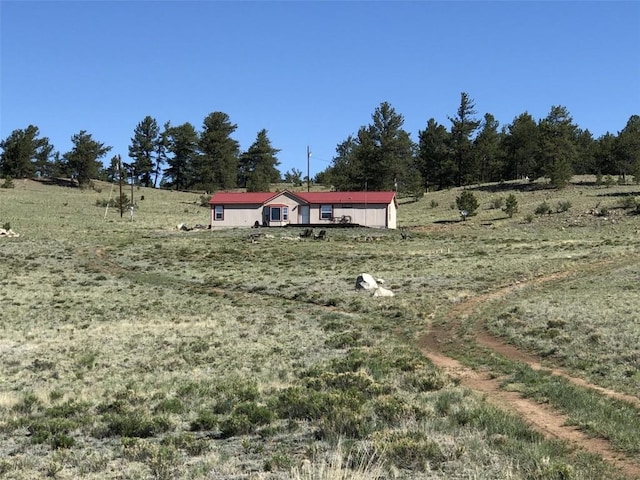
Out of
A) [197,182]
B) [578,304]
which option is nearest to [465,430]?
[578,304]

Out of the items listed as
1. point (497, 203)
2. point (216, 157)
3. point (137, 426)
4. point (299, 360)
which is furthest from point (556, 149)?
point (137, 426)

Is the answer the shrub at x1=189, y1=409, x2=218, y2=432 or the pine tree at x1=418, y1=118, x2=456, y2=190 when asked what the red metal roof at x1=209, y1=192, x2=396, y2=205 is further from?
the shrub at x1=189, y1=409, x2=218, y2=432

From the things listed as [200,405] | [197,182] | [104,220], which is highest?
[197,182]

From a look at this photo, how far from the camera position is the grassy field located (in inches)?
330

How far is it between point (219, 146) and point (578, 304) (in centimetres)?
9703

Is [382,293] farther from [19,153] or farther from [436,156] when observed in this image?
[19,153]

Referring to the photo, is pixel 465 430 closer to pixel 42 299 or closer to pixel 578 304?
pixel 578 304

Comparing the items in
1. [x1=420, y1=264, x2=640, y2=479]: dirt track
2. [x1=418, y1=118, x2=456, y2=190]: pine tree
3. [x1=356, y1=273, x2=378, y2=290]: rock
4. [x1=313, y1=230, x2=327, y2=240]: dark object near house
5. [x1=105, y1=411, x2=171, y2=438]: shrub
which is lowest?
[x1=105, y1=411, x2=171, y2=438]: shrub

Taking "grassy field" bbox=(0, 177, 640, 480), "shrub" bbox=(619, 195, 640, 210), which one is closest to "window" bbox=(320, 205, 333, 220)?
"grassy field" bbox=(0, 177, 640, 480)

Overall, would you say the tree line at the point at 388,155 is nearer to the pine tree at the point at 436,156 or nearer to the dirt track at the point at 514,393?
the pine tree at the point at 436,156

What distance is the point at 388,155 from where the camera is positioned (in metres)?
91.5

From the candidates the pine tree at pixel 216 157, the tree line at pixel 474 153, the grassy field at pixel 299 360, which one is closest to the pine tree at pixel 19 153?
the pine tree at pixel 216 157

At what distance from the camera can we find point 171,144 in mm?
124000

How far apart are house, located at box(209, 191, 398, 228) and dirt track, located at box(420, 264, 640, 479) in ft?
138
